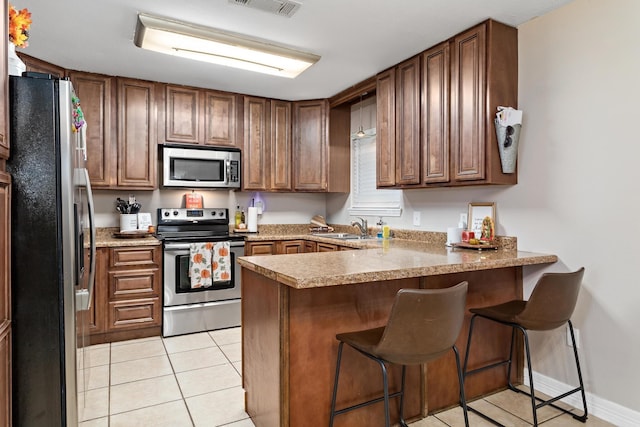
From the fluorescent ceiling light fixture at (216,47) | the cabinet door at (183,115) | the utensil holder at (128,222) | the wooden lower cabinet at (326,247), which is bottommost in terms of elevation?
the wooden lower cabinet at (326,247)

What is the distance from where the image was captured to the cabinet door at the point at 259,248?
398 cm

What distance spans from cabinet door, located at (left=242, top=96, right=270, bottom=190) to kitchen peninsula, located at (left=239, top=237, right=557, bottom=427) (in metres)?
2.18

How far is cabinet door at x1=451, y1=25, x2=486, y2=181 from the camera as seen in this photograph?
2.57 metres

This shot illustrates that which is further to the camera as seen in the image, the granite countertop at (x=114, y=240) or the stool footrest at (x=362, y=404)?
the granite countertop at (x=114, y=240)

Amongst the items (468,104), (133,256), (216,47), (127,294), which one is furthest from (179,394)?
(468,104)

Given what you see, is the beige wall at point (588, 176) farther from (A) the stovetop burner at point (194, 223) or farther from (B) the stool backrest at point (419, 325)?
(A) the stovetop burner at point (194, 223)

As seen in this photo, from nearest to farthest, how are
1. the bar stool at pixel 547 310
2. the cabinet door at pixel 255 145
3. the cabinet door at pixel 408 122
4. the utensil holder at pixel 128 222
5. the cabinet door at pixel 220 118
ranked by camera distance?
the bar stool at pixel 547 310 < the cabinet door at pixel 408 122 < the utensil holder at pixel 128 222 < the cabinet door at pixel 220 118 < the cabinet door at pixel 255 145

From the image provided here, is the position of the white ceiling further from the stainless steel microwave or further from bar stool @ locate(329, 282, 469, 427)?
bar stool @ locate(329, 282, 469, 427)

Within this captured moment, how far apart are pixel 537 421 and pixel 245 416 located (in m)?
1.62

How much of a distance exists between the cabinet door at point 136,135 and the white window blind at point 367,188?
216cm

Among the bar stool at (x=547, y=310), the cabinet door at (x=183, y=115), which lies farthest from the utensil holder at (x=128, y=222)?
the bar stool at (x=547, y=310)

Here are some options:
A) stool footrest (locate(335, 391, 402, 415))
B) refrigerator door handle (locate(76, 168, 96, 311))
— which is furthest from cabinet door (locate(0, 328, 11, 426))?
stool footrest (locate(335, 391, 402, 415))

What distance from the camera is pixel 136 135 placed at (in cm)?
375

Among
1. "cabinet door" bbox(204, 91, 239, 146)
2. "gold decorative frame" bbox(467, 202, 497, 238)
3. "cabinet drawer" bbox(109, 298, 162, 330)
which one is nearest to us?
"gold decorative frame" bbox(467, 202, 497, 238)
